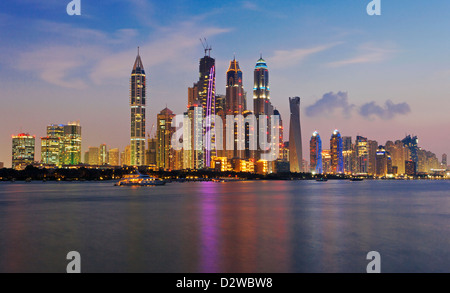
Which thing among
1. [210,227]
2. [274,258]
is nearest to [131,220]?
[210,227]

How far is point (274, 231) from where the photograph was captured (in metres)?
47.4

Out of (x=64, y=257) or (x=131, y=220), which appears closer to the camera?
(x=64, y=257)

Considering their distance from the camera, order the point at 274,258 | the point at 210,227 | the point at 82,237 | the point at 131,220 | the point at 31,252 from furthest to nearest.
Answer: the point at 131,220
the point at 210,227
the point at 82,237
the point at 31,252
the point at 274,258

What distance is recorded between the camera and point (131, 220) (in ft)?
190

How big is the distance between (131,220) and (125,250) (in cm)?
2246
